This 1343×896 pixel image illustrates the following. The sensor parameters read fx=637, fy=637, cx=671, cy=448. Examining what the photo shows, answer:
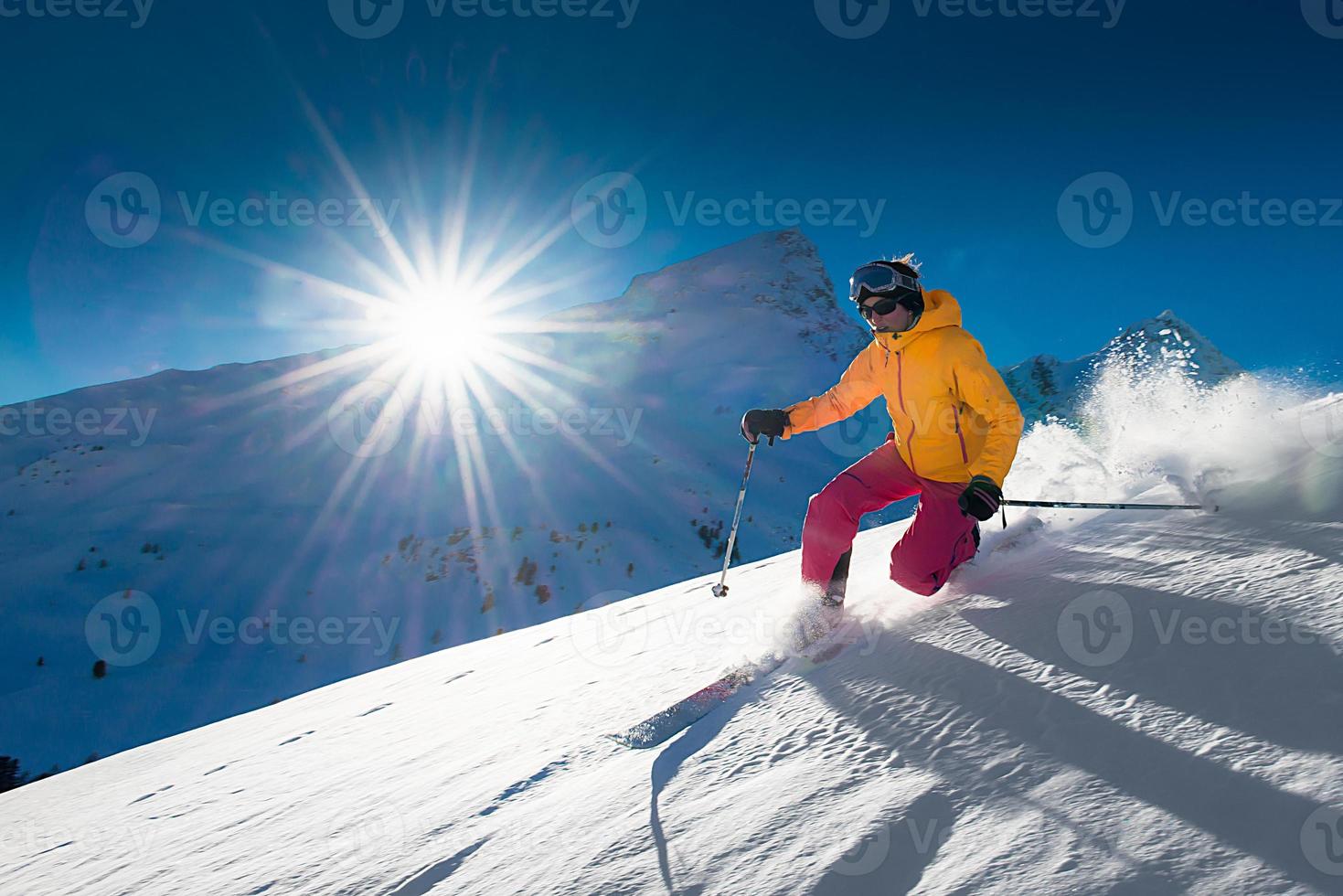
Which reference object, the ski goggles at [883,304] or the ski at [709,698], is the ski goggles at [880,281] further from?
the ski at [709,698]

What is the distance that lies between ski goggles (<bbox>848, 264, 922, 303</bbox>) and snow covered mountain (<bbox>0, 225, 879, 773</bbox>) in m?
19.5

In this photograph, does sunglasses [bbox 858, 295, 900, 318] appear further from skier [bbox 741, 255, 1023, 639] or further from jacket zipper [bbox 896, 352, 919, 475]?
jacket zipper [bbox 896, 352, 919, 475]

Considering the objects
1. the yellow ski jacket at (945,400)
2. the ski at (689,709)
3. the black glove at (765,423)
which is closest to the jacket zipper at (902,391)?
the yellow ski jacket at (945,400)

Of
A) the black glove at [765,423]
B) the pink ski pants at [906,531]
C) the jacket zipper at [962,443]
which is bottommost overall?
the pink ski pants at [906,531]

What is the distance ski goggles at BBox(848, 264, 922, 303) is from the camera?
3078 millimetres

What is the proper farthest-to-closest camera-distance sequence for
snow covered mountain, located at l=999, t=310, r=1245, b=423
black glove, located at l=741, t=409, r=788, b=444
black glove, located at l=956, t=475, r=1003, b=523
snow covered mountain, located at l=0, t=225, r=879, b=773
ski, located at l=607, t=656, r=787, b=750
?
snow covered mountain, located at l=999, t=310, r=1245, b=423, snow covered mountain, located at l=0, t=225, r=879, b=773, black glove, located at l=741, t=409, r=788, b=444, black glove, located at l=956, t=475, r=1003, b=523, ski, located at l=607, t=656, r=787, b=750

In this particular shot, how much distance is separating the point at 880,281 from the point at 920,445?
855mm

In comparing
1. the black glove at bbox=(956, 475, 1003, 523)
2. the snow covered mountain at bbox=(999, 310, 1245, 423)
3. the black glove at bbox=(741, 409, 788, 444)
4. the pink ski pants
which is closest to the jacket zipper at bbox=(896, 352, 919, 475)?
the pink ski pants

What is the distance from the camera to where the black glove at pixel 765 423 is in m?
3.94

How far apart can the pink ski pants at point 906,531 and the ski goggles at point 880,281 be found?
Result: 876 mm

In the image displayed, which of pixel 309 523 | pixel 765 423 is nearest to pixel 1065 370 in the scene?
pixel 309 523

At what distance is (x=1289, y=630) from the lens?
1.63m

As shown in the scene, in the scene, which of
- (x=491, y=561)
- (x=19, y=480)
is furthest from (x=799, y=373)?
(x=19, y=480)

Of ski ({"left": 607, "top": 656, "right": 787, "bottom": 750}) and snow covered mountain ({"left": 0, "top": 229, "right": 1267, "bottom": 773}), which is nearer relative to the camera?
ski ({"left": 607, "top": 656, "right": 787, "bottom": 750})
